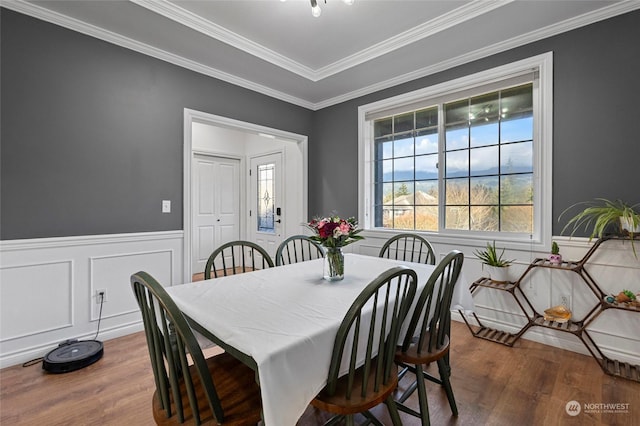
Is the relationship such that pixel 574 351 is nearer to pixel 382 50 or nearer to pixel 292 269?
pixel 292 269

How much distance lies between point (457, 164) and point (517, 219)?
0.79 metres

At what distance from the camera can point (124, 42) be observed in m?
2.73

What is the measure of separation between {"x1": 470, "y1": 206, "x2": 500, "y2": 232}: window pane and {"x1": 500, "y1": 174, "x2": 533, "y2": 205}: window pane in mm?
140

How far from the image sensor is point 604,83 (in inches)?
93.4

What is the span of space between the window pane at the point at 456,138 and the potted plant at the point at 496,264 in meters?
1.07

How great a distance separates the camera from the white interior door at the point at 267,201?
4.99m

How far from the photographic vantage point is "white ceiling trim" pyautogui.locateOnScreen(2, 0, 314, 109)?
2295 millimetres

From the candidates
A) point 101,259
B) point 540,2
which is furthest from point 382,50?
point 101,259

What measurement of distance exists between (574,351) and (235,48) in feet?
13.0

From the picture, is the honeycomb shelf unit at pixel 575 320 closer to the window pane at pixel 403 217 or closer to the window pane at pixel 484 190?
the window pane at pixel 484 190

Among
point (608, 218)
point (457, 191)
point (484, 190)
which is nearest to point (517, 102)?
point (484, 190)

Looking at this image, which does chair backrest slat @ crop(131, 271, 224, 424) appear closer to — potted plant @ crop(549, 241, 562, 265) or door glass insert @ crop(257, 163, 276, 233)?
potted plant @ crop(549, 241, 562, 265)

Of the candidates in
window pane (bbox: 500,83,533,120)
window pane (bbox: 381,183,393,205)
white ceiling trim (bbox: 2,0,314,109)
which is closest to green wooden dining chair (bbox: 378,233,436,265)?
window pane (bbox: 381,183,393,205)

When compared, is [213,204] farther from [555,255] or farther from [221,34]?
[555,255]
